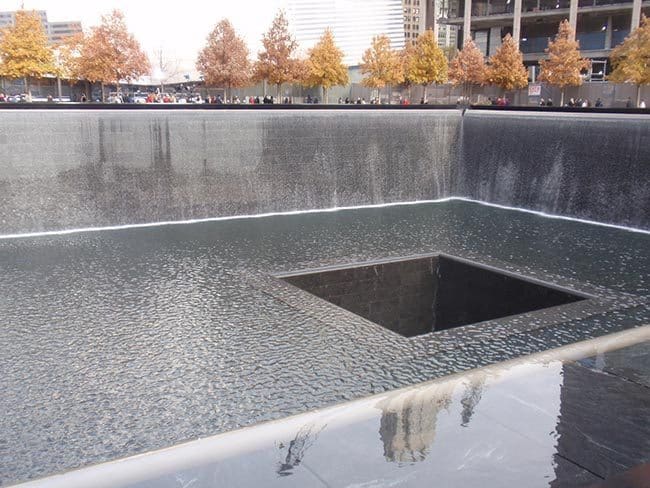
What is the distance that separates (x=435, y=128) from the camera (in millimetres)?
14719

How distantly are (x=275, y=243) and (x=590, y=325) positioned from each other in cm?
467

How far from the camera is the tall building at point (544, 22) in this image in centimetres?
3347

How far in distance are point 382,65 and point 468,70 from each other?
14.9ft

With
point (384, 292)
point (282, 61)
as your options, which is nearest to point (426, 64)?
point (282, 61)

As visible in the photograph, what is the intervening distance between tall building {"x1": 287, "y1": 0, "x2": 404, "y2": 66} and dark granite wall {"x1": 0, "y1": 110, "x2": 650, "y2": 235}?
124 feet

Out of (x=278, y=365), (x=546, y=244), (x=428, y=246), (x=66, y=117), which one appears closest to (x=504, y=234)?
(x=546, y=244)

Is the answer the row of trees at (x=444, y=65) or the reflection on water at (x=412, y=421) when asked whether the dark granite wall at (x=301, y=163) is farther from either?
the row of trees at (x=444, y=65)

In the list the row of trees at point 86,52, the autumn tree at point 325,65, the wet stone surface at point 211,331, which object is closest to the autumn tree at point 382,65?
the autumn tree at point 325,65

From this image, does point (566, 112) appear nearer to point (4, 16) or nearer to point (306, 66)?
point (306, 66)

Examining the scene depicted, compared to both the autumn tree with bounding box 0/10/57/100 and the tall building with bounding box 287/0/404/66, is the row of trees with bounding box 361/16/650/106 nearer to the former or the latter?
the autumn tree with bounding box 0/10/57/100

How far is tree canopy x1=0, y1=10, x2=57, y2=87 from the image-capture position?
2152 cm

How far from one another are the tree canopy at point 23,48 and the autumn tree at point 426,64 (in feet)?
45.5

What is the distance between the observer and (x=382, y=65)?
2753cm

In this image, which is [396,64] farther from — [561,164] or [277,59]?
[561,164]
